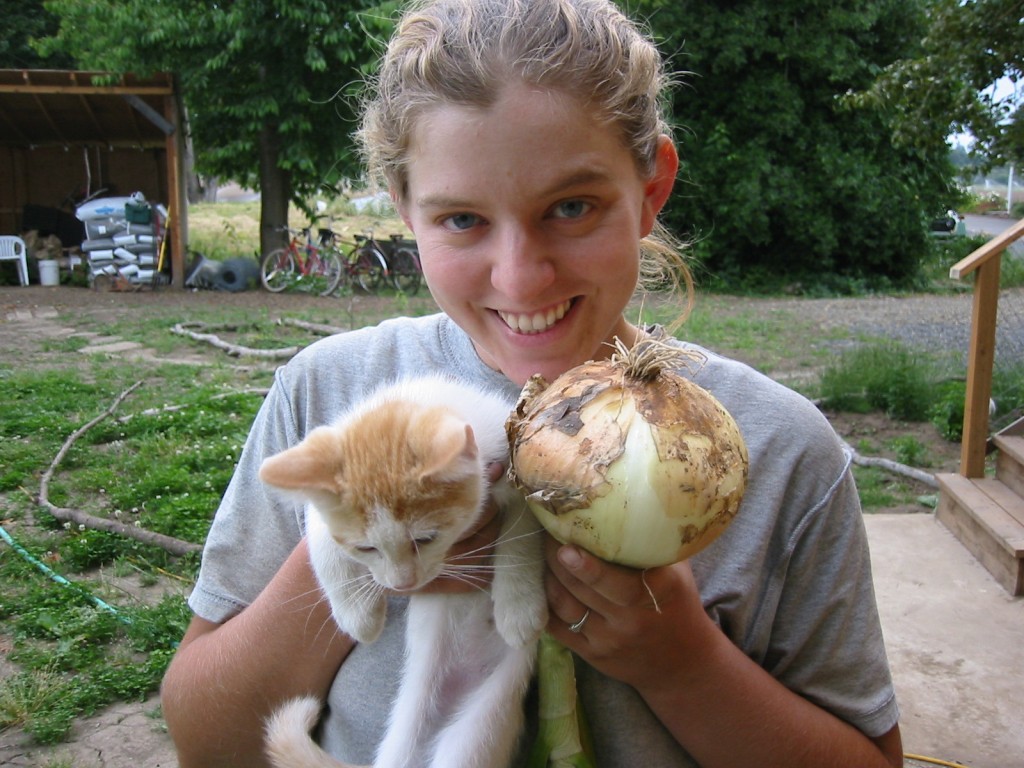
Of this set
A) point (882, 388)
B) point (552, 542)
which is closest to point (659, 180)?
point (552, 542)

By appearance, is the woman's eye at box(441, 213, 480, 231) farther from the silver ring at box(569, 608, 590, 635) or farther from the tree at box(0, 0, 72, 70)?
the tree at box(0, 0, 72, 70)

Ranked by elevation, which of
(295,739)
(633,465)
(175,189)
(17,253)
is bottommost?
(295,739)

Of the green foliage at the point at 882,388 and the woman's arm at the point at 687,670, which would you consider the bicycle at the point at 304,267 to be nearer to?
the green foliage at the point at 882,388

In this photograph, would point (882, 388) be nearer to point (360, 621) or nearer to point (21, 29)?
point (360, 621)

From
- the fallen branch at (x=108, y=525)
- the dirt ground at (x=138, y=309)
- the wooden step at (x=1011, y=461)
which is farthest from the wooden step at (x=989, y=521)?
the fallen branch at (x=108, y=525)

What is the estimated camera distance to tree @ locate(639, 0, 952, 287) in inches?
680

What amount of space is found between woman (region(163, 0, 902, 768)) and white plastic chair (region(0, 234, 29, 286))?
53.2ft

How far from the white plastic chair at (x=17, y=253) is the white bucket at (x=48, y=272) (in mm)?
246

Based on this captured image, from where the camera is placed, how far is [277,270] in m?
15.7

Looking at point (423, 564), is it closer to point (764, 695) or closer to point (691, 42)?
point (764, 695)

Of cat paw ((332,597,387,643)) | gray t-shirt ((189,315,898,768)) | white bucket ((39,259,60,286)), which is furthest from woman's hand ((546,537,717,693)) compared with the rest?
white bucket ((39,259,60,286))

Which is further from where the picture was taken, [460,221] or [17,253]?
[17,253]

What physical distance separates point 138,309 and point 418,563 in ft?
41.0

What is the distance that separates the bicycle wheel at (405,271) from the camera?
15.7 metres
